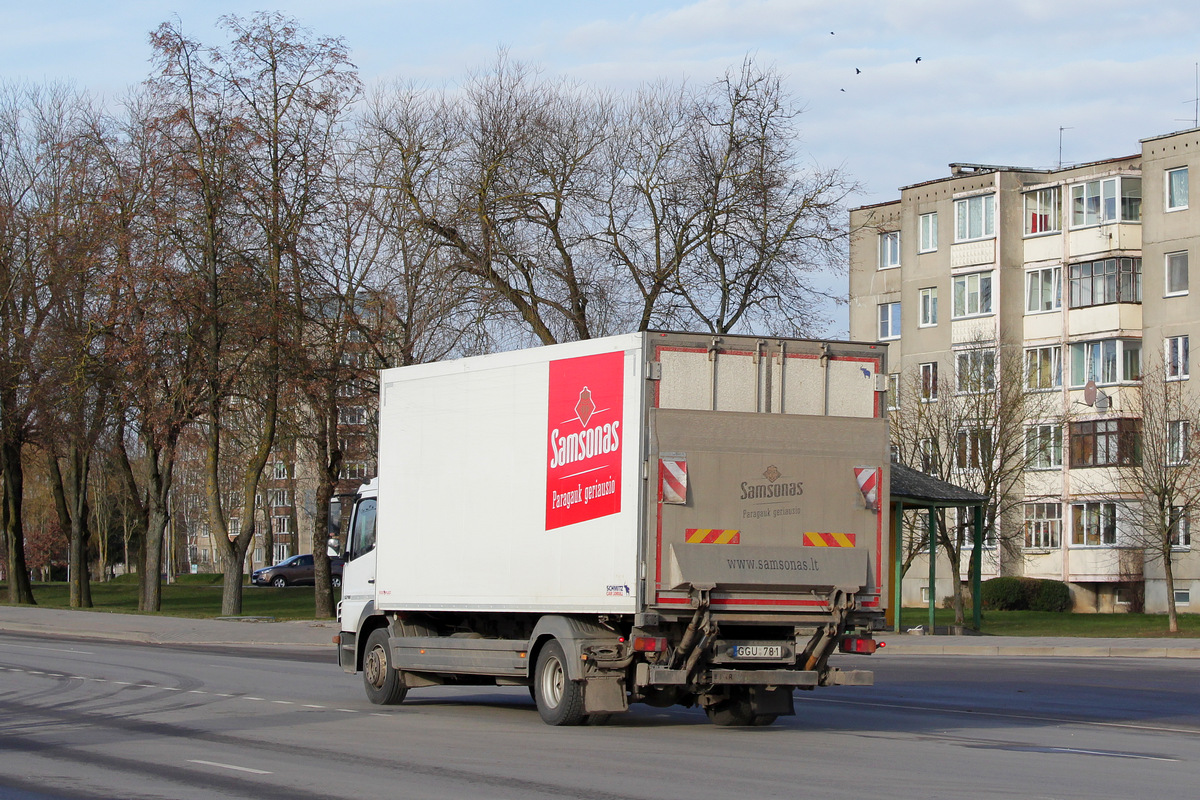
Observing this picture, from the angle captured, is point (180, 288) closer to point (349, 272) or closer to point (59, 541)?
point (349, 272)

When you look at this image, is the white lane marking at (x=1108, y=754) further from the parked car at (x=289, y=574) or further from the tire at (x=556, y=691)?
the parked car at (x=289, y=574)

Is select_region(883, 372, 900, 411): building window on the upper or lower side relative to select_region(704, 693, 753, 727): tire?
upper

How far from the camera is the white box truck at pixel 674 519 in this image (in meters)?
13.1

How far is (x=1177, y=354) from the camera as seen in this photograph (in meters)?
55.2

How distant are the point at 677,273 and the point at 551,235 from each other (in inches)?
125

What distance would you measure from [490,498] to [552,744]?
2.93 meters

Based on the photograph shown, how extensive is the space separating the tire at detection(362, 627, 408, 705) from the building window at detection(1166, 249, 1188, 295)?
45268 mm

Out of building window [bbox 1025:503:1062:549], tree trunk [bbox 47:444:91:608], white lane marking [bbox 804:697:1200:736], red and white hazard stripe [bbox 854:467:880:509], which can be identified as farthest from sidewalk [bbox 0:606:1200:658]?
building window [bbox 1025:503:1062:549]

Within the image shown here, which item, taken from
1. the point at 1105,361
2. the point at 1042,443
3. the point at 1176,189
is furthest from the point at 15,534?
the point at 1176,189

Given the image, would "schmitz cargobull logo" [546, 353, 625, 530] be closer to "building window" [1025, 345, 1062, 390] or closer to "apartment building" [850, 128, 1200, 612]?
"apartment building" [850, 128, 1200, 612]

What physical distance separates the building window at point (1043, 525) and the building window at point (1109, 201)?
35.7ft

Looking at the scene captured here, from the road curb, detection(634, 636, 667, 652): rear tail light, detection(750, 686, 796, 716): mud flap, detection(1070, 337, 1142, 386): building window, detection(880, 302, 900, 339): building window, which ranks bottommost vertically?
the road curb

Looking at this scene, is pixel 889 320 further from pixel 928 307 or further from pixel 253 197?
pixel 253 197

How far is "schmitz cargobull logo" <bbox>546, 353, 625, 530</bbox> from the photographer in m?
13.4
